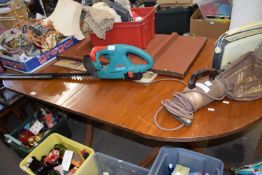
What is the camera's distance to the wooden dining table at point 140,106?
93 centimetres

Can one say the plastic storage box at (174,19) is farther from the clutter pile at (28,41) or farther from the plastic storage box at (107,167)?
the plastic storage box at (107,167)

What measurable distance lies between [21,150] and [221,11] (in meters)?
2.22

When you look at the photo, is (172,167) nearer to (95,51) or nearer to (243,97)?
(243,97)

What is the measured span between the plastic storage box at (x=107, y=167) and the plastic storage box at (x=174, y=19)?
1.91 metres

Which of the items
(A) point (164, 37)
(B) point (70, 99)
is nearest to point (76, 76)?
(B) point (70, 99)

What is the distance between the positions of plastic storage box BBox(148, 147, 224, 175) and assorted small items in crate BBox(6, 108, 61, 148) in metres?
1.04

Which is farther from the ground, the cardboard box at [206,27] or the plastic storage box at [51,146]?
the cardboard box at [206,27]

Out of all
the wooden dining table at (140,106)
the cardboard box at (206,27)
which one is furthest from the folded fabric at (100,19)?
the cardboard box at (206,27)

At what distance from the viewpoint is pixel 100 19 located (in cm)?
128

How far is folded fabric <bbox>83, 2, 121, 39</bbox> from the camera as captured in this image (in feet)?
4.23

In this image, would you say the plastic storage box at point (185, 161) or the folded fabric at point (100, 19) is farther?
the folded fabric at point (100, 19)

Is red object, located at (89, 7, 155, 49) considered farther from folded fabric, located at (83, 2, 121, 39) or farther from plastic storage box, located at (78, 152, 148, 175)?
plastic storage box, located at (78, 152, 148, 175)

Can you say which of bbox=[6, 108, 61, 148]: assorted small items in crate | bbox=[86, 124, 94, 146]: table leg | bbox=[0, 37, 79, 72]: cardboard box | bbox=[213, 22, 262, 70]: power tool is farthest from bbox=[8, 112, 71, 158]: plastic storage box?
bbox=[213, 22, 262, 70]: power tool

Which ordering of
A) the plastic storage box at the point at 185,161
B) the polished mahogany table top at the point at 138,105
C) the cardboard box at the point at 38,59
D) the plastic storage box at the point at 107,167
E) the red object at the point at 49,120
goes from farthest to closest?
the red object at the point at 49,120
the cardboard box at the point at 38,59
the plastic storage box at the point at 107,167
the plastic storage box at the point at 185,161
the polished mahogany table top at the point at 138,105
